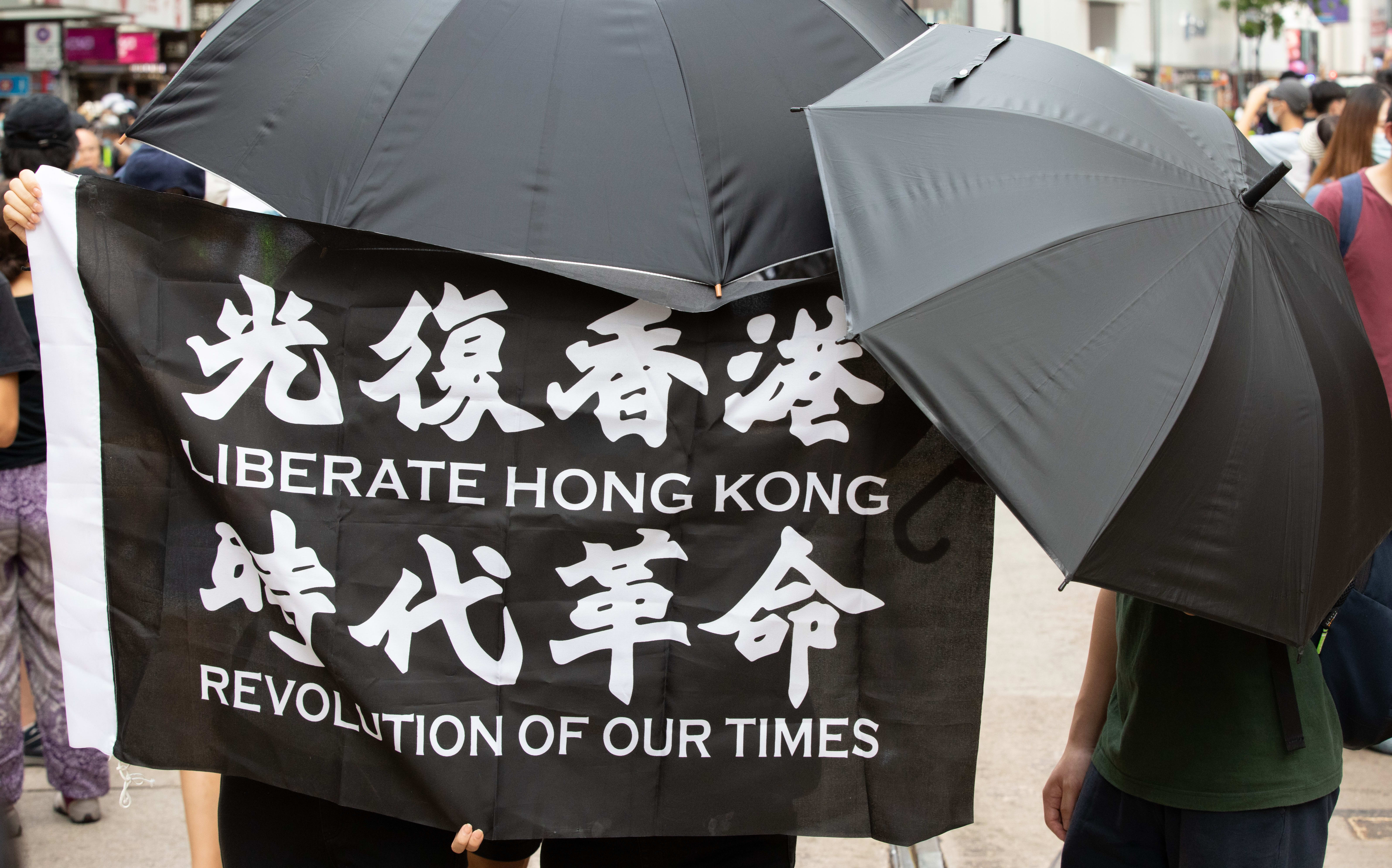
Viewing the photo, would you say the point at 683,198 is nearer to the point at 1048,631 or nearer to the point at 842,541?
the point at 842,541

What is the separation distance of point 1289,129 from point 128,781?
27.9 feet

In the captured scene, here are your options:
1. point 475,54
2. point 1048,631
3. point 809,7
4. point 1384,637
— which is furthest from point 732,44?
point 1048,631

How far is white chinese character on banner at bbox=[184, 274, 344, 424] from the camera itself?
2.06 metres

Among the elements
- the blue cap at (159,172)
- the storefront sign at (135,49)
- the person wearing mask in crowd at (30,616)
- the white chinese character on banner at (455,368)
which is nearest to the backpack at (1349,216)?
the white chinese character on banner at (455,368)

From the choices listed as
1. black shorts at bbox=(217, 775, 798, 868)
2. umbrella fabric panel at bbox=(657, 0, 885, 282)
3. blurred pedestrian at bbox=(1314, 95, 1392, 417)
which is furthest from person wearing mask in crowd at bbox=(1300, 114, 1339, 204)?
black shorts at bbox=(217, 775, 798, 868)

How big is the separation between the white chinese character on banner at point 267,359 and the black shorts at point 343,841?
2.27 ft

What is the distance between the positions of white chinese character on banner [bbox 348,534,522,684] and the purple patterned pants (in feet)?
6.08

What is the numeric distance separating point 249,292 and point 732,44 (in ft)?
3.04

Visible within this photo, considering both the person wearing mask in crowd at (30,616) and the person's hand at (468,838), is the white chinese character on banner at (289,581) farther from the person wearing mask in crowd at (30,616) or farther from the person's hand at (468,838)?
the person wearing mask in crowd at (30,616)

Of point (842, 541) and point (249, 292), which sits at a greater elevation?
point (249, 292)

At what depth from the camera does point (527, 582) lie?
2.05 m

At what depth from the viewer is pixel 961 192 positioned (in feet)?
5.66

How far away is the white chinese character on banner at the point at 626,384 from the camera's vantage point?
6.62ft

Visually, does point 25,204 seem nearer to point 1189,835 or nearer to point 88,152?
point 1189,835
